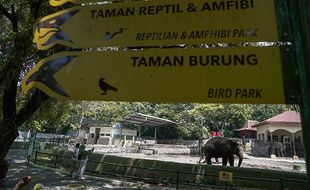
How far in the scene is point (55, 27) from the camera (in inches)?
115

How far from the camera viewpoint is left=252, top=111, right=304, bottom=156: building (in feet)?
123

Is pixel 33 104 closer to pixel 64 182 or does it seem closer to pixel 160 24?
pixel 160 24

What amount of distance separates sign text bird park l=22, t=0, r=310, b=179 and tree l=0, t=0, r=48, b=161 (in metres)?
4.20

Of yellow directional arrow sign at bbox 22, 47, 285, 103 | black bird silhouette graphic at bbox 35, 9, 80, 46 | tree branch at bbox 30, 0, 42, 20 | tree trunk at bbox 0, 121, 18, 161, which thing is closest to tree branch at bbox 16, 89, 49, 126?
tree trunk at bbox 0, 121, 18, 161

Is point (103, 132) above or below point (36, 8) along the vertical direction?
above

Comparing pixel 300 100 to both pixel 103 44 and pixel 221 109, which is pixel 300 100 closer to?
pixel 103 44

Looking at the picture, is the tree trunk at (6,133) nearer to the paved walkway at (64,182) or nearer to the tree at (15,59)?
the tree at (15,59)

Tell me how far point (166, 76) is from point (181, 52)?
229 mm

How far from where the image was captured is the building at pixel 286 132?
37594 mm

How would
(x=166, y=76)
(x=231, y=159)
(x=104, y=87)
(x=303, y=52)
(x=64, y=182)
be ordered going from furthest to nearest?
(x=231, y=159), (x=64, y=182), (x=104, y=87), (x=166, y=76), (x=303, y=52)

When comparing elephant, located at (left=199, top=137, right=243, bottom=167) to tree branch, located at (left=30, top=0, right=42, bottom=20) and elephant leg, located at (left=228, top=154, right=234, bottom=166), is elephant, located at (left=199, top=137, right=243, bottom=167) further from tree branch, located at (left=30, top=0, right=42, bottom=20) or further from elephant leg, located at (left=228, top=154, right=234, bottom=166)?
tree branch, located at (left=30, top=0, right=42, bottom=20)

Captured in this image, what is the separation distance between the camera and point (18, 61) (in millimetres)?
6949

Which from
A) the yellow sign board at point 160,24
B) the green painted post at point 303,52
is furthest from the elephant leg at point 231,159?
the green painted post at point 303,52

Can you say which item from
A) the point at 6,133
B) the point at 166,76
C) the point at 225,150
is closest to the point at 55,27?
the point at 166,76
